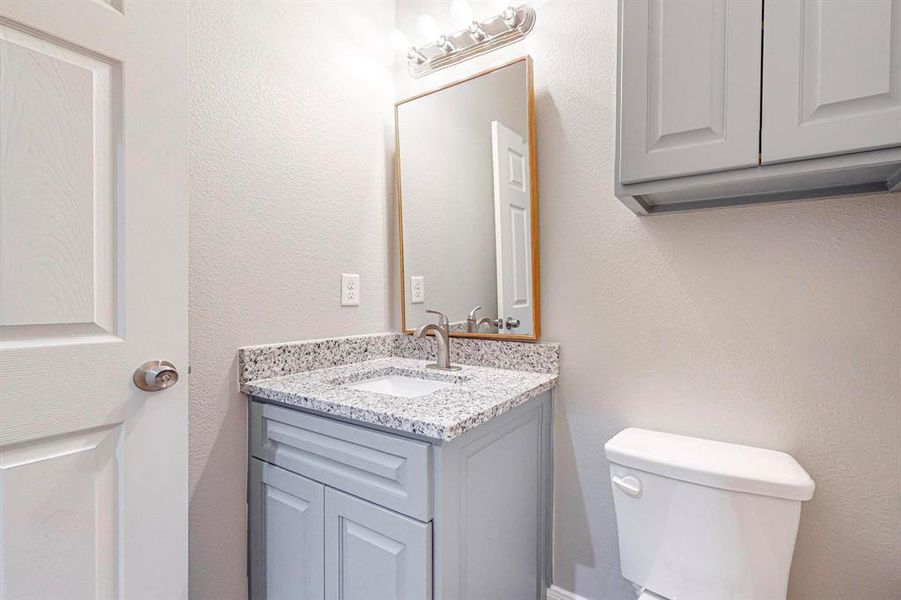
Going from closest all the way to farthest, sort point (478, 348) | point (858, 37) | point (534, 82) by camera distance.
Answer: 1. point (858, 37)
2. point (534, 82)
3. point (478, 348)

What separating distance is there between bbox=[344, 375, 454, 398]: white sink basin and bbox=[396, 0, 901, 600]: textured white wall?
421 mm

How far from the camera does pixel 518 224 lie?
149 centimetres

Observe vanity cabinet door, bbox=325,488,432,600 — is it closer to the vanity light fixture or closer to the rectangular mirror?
the rectangular mirror

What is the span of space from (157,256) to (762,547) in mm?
1455

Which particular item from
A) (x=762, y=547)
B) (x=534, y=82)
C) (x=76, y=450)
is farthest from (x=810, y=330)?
(x=76, y=450)

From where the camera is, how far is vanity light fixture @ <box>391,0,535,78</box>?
1465 mm

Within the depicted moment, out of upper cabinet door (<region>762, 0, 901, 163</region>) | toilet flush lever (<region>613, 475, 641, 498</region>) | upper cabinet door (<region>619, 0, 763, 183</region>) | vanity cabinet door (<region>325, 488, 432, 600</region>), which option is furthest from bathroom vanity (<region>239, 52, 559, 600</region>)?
upper cabinet door (<region>762, 0, 901, 163</region>)

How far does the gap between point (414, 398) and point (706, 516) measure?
0.73m

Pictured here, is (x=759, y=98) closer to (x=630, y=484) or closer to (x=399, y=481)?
(x=630, y=484)

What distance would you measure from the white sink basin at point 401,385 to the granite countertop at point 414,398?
0.01m

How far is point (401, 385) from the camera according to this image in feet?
4.97

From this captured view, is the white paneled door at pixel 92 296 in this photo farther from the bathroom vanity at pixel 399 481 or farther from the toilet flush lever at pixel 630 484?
the toilet flush lever at pixel 630 484

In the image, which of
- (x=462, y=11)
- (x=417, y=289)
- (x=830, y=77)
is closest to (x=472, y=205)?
(x=417, y=289)

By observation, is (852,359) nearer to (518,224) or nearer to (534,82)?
(518,224)
